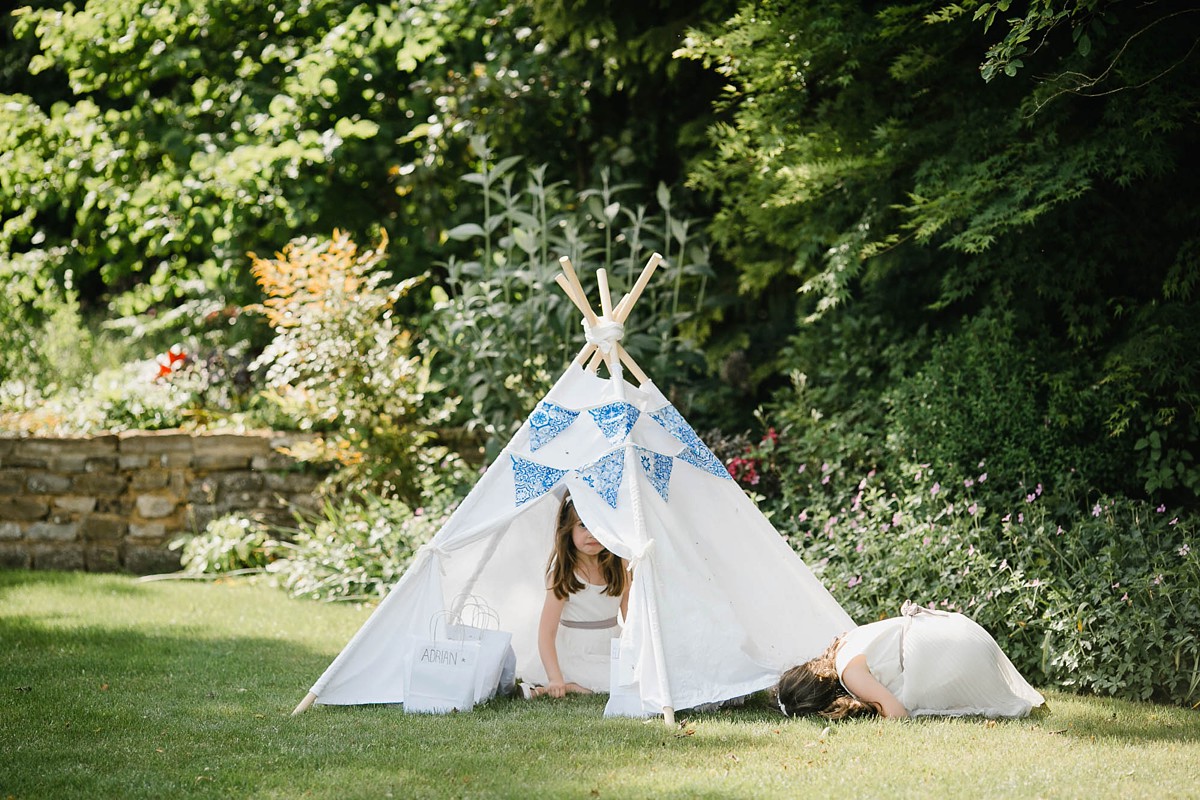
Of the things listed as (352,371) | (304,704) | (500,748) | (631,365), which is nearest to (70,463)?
(352,371)

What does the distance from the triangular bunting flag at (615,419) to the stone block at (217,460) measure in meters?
4.23

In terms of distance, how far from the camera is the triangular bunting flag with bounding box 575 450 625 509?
171 inches

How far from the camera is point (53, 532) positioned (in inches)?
314

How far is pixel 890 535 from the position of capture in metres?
5.38

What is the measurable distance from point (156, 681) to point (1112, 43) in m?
5.17

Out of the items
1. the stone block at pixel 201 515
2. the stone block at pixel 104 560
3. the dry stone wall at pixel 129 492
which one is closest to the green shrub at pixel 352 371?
the dry stone wall at pixel 129 492

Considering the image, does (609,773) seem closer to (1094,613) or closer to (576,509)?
(576,509)

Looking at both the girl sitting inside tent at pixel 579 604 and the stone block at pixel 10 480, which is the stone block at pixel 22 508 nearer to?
the stone block at pixel 10 480

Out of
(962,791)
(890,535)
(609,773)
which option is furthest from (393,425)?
(962,791)

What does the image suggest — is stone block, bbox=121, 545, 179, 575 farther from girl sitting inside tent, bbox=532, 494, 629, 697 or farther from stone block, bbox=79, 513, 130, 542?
girl sitting inside tent, bbox=532, 494, 629, 697

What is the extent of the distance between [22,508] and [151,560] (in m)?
1.01

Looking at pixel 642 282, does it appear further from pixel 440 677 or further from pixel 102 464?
pixel 102 464

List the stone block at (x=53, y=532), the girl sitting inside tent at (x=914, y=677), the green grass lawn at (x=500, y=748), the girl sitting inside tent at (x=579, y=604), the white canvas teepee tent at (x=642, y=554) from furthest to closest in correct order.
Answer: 1. the stone block at (x=53, y=532)
2. the girl sitting inside tent at (x=579, y=604)
3. the white canvas teepee tent at (x=642, y=554)
4. the girl sitting inside tent at (x=914, y=677)
5. the green grass lawn at (x=500, y=748)

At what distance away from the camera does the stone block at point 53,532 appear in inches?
314
